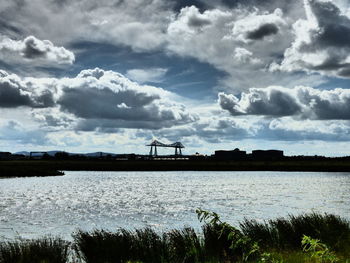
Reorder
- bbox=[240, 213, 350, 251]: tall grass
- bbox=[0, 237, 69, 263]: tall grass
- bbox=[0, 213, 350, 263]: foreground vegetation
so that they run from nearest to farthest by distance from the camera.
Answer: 1. bbox=[0, 237, 69, 263]: tall grass
2. bbox=[0, 213, 350, 263]: foreground vegetation
3. bbox=[240, 213, 350, 251]: tall grass

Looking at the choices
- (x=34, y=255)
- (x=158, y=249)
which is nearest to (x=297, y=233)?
(x=158, y=249)

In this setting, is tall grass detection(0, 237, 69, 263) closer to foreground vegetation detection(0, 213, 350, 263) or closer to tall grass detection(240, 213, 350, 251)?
foreground vegetation detection(0, 213, 350, 263)

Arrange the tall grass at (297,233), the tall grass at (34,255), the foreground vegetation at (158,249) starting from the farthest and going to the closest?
the tall grass at (297,233)
the foreground vegetation at (158,249)
the tall grass at (34,255)

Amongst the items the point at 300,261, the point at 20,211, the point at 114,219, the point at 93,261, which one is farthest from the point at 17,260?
the point at 20,211

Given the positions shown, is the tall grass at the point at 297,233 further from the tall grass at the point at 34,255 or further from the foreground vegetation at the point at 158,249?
the tall grass at the point at 34,255

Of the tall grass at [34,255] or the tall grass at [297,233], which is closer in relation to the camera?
the tall grass at [34,255]

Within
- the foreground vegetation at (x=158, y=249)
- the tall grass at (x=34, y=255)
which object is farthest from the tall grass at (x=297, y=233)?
the tall grass at (x=34, y=255)

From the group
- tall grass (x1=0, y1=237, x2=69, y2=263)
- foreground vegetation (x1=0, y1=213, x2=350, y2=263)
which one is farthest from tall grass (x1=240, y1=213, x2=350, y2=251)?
tall grass (x1=0, y1=237, x2=69, y2=263)

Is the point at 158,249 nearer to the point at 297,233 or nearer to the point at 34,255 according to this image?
the point at 34,255

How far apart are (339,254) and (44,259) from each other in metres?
14.9

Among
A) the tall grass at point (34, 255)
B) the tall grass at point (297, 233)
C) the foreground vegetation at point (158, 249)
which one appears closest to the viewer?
the tall grass at point (34, 255)

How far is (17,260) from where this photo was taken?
1730 centimetres

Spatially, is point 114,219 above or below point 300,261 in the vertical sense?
below

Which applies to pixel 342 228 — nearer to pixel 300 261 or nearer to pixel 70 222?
pixel 300 261
